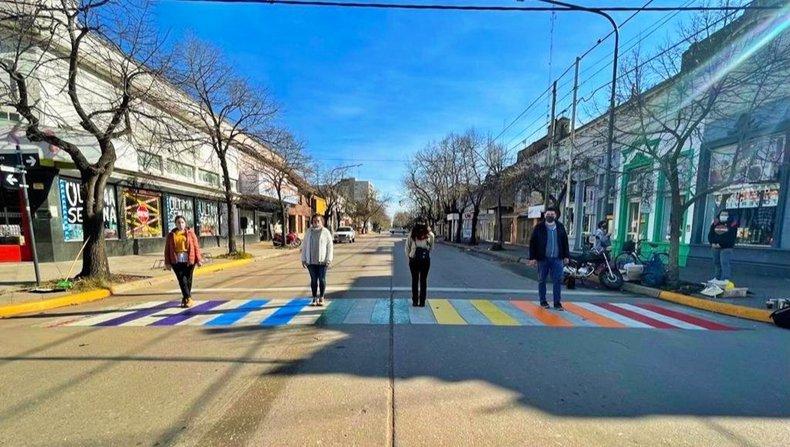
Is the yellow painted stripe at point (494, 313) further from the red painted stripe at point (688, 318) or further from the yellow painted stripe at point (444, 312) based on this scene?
the red painted stripe at point (688, 318)

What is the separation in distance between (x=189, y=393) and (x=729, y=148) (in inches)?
648

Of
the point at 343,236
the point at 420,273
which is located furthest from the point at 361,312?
the point at 343,236

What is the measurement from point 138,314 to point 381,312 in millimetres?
4278

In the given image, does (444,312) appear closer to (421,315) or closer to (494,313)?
(421,315)

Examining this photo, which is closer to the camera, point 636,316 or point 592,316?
point 592,316

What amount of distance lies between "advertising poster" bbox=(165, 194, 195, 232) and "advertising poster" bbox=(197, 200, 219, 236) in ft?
2.32

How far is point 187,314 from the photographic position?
6.21 m

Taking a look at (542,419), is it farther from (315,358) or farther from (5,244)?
(5,244)

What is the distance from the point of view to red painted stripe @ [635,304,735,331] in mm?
5829

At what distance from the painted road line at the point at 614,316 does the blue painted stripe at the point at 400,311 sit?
3540 mm

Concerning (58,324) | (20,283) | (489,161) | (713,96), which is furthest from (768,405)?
(489,161)

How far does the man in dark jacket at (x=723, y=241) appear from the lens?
852cm

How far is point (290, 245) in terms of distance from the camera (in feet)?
88.6

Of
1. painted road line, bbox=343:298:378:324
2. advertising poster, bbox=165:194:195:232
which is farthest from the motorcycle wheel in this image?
advertising poster, bbox=165:194:195:232
